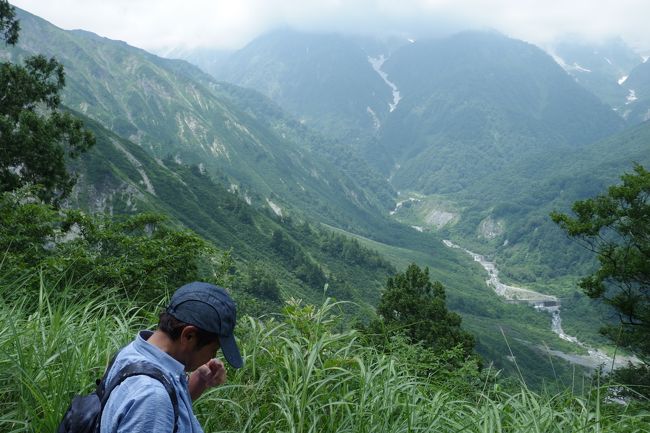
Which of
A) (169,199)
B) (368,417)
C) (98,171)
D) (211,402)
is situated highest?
(368,417)

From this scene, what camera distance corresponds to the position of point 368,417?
379 centimetres

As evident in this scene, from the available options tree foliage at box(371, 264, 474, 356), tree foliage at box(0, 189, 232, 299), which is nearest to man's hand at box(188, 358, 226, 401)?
tree foliage at box(0, 189, 232, 299)

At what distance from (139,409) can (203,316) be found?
53 centimetres

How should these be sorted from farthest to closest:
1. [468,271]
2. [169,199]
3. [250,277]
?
[468,271]
[169,199]
[250,277]

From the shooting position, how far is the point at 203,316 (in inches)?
101

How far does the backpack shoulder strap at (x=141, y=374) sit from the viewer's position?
7.53 ft

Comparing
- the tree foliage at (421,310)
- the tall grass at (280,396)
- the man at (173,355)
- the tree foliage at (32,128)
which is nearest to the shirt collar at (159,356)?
the man at (173,355)

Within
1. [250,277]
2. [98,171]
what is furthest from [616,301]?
[98,171]

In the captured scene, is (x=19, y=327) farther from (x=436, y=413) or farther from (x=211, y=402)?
(x=436, y=413)

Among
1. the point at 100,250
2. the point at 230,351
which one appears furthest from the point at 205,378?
the point at 100,250

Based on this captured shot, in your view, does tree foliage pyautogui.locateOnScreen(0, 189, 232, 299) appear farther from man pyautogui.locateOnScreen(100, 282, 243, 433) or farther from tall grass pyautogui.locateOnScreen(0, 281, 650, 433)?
man pyautogui.locateOnScreen(100, 282, 243, 433)

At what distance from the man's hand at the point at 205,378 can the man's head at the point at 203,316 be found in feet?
1.60

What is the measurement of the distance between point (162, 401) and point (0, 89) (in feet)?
62.5

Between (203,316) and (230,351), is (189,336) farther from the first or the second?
(230,351)
